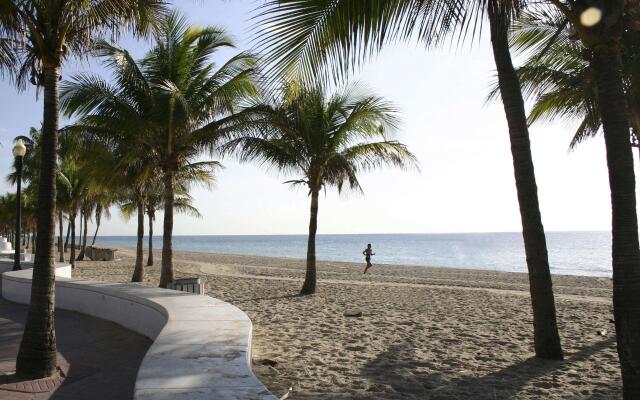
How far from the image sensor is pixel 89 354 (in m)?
5.70

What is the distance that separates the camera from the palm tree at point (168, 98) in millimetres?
11375

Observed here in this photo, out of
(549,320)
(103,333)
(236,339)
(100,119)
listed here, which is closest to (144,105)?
(100,119)

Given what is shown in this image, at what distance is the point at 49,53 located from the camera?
16.5 ft

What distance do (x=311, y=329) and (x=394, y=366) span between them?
2435 millimetres

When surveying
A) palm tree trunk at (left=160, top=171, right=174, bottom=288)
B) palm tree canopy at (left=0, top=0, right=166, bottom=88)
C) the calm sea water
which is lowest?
the calm sea water

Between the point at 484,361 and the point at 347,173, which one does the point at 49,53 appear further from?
the point at 347,173

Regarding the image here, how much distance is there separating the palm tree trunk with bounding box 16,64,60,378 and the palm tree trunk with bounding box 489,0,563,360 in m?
5.09

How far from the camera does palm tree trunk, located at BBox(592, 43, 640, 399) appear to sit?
4.04 meters

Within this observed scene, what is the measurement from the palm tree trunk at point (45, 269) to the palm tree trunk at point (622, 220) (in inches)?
203

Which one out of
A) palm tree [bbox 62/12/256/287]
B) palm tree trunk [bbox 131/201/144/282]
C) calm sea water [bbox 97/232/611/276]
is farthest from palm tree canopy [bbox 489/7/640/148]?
calm sea water [bbox 97/232/611/276]

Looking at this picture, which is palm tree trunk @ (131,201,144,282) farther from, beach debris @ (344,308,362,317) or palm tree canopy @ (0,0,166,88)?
palm tree canopy @ (0,0,166,88)

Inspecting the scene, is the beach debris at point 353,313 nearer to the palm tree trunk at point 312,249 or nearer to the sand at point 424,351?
the sand at point 424,351

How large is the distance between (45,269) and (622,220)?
212 inches

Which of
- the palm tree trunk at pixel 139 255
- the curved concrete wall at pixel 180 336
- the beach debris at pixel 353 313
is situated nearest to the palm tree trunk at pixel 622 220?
the curved concrete wall at pixel 180 336
